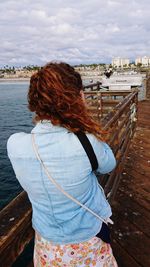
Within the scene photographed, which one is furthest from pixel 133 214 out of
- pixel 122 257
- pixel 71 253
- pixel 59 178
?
pixel 59 178

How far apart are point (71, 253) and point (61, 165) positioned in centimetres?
51

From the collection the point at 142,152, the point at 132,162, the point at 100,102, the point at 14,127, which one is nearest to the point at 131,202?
the point at 132,162

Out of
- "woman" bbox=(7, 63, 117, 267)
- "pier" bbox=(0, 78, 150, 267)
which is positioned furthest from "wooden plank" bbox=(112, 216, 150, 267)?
"woman" bbox=(7, 63, 117, 267)

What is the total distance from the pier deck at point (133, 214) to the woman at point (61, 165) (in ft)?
4.94

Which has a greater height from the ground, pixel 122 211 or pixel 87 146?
pixel 87 146

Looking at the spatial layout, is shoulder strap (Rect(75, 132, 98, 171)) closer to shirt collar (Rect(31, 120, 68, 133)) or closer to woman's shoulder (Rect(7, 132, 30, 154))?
shirt collar (Rect(31, 120, 68, 133))

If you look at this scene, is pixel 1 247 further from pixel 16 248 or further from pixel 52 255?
pixel 52 255

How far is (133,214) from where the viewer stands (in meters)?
3.59

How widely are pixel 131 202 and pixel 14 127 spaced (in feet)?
78.6

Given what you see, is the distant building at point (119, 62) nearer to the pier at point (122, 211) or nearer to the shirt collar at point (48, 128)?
the pier at point (122, 211)

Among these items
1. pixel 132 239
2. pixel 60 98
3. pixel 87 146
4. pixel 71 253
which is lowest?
pixel 132 239

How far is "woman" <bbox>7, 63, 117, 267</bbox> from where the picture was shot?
4.35ft

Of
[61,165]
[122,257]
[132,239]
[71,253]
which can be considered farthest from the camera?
[132,239]

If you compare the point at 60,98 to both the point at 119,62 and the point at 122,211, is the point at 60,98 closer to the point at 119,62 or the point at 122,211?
the point at 122,211
